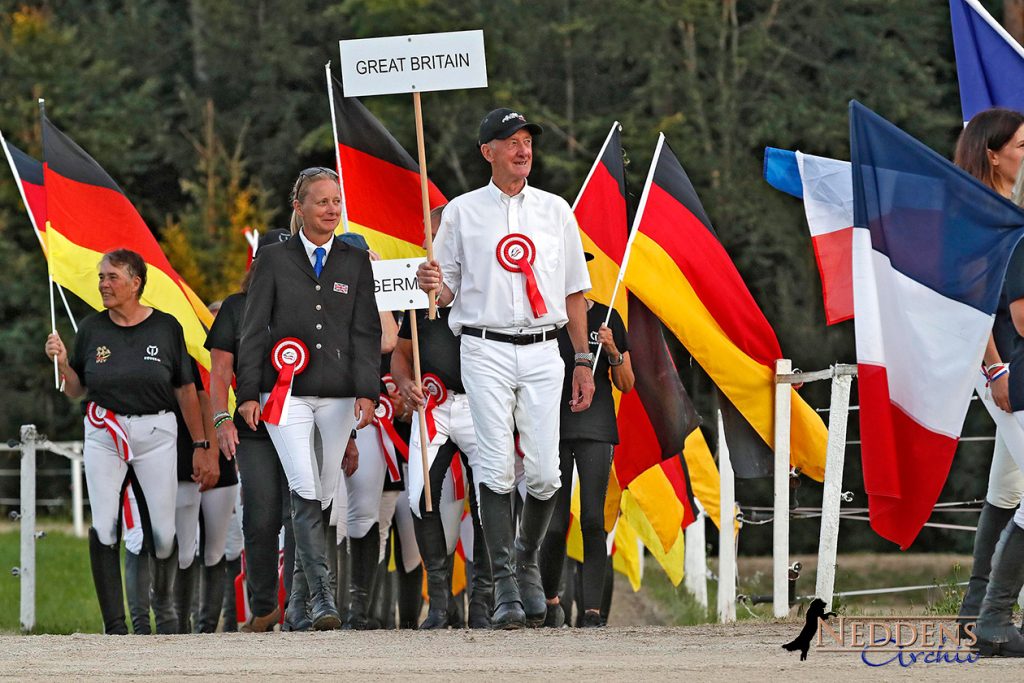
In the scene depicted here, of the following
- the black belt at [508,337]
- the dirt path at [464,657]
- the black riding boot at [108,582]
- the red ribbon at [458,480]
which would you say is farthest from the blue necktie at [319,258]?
the black riding boot at [108,582]

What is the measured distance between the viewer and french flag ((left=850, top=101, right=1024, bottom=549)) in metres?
7.52

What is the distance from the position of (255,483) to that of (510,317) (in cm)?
190

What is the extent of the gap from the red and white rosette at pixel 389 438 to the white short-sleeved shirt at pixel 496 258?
194 cm

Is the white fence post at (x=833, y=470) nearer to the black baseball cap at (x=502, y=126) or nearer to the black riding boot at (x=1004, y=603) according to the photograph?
the black baseball cap at (x=502, y=126)

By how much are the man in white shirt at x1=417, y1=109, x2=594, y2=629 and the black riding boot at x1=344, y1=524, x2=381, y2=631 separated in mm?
1950

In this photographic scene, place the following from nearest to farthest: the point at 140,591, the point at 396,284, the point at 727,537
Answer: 1. the point at 396,284
2. the point at 140,591
3. the point at 727,537

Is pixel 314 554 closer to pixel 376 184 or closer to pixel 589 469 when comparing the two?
pixel 589 469

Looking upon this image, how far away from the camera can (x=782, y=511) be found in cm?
1030

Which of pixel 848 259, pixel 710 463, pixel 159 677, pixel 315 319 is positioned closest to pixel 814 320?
pixel 710 463

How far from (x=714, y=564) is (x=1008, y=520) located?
13.2 m

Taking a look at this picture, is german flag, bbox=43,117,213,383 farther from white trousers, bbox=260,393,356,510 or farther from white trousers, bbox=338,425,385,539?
white trousers, bbox=260,393,356,510

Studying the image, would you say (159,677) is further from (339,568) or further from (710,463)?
(710,463)

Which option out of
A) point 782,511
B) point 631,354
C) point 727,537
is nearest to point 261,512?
point 631,354

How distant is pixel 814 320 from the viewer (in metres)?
27.8
